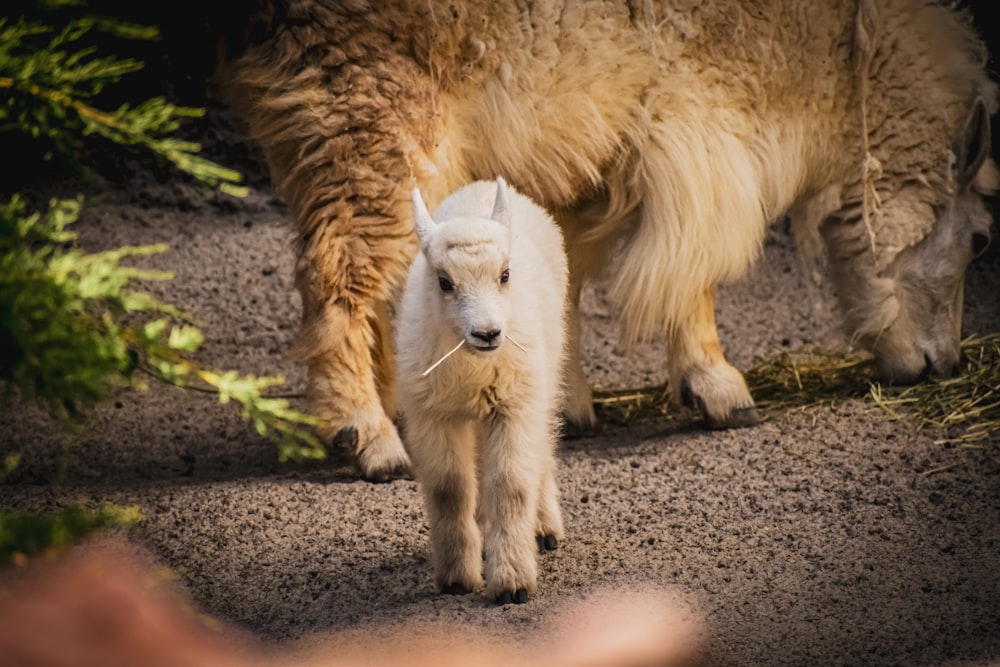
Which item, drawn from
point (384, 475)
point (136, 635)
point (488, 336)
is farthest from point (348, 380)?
point (136, 635)

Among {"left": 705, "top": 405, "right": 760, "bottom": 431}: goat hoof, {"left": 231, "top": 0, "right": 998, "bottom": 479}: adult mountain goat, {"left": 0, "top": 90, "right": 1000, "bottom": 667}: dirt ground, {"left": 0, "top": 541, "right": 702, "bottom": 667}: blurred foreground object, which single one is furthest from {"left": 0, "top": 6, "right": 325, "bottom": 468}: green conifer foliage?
{"left": 705, "top": 405, "right": 760, "bottom": 431}: goat hoof

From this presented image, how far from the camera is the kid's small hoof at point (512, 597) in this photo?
9.53ft

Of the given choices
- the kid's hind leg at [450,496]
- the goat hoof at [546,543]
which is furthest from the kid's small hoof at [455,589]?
the goat hoof at [546,543]

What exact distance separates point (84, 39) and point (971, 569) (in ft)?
15.4

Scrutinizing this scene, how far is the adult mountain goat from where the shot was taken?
3.93 meters

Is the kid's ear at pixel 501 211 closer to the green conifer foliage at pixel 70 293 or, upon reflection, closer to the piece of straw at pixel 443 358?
the piece of straw at pixel 443 358

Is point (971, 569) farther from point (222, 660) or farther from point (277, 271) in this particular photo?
point (277, 271)

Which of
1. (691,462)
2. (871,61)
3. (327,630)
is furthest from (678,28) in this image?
(327,630)

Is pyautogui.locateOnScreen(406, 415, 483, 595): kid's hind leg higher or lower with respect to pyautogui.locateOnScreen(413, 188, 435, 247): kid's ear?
lower

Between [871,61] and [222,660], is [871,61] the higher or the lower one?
the higher one

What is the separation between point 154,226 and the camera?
20.9 ft

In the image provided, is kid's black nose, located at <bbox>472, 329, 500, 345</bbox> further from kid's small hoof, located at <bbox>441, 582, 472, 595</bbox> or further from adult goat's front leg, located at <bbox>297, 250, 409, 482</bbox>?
adult goat's front leg, located at <bbox>297, 250, 409, 482</bbox>

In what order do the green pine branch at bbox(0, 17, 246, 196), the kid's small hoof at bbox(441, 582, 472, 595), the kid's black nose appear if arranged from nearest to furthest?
the green pine branch at bbox(0, 17, 246, 196), the kid's black nose, the kid's small hoof at bbox(441, 582, 472, 595)

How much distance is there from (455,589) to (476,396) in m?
0.52
